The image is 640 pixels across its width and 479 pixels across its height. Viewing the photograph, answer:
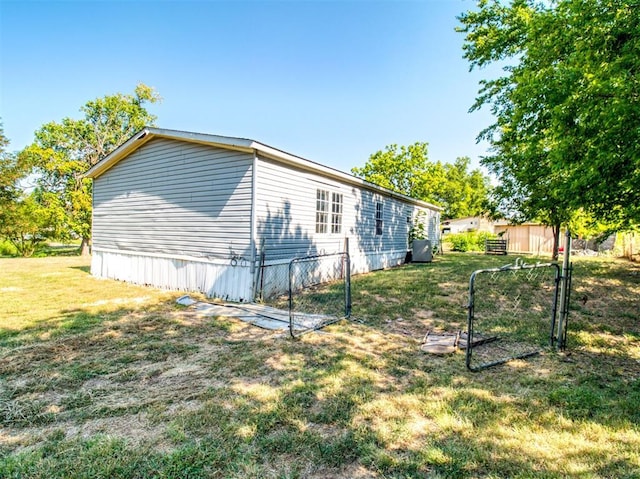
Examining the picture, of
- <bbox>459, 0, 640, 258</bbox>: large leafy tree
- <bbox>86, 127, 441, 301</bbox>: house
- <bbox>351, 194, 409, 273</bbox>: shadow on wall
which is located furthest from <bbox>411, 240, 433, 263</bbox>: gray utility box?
<bbox>459, 0, 640, 258</bbox>: large leafy tree

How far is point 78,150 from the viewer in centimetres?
2339

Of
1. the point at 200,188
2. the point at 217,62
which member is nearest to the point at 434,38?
the point at 217,62

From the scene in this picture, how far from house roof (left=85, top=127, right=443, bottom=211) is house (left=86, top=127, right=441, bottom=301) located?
0.03 meters

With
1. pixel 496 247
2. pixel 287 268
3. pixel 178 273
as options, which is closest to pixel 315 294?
pixel 287 268

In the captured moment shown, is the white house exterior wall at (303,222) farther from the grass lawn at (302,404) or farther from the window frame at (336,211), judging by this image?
the grass lawn at (302,404)

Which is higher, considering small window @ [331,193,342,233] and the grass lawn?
small window @ [331,193,342,233]

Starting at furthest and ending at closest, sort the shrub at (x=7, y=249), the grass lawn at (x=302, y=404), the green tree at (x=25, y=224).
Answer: the shrub at (x=7, y=249)
the green tree at (x=25, y=224)
the grass lawn at (x=302, y=404)

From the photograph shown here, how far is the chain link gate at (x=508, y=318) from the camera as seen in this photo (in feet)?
13.0

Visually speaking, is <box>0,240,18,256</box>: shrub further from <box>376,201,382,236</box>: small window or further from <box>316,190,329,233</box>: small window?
<box>376,201,382,236</box>: small window

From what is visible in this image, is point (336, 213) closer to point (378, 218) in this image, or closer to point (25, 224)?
point (378, 218)

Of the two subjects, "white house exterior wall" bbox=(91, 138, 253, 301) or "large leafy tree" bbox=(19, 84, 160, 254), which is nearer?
"white house exterior wall" bbox=(91, 138, 253, 301)

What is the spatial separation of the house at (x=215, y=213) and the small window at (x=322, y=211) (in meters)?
0.03

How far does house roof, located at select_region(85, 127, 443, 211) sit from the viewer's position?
700cm

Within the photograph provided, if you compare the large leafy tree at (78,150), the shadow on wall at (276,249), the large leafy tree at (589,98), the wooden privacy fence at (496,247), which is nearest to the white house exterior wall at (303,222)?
the shadow on wall at (276,249)
